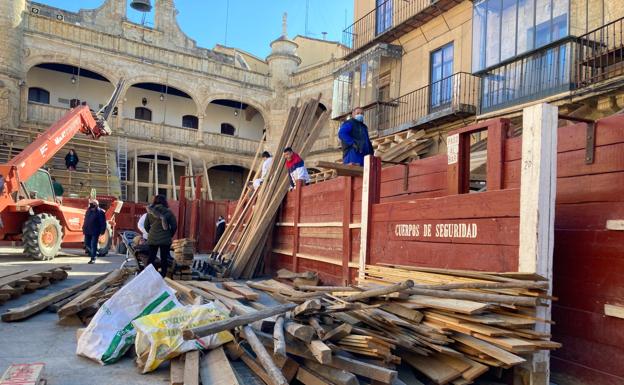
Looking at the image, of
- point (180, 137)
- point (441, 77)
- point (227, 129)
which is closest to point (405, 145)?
point (441, 77)

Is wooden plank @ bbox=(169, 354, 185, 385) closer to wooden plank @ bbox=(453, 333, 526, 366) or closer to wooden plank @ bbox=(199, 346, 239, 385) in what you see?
wooden plank @ bbox=(199, 346, 239, 385)

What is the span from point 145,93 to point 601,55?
88.6ft

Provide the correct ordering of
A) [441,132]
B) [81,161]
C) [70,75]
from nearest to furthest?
[441,132]
[81,161]
[70,75]

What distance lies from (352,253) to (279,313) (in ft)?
8.93

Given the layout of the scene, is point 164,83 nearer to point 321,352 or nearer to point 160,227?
point 160,227

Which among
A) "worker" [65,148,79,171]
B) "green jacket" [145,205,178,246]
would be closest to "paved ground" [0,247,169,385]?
"green jacket" [145,205,178,246]

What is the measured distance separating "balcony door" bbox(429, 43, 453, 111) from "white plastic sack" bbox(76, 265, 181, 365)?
11526 millimetres

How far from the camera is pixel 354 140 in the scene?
8078mm

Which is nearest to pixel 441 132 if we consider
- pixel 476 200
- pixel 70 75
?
pixel 476 200

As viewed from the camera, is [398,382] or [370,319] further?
[370,319]

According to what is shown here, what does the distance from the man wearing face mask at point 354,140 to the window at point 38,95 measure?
25453 mm

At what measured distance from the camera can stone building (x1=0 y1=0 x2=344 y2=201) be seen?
24141mm

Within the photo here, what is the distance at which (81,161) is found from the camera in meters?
24.7

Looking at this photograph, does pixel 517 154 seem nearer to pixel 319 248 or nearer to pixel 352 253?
pixel 352 253
